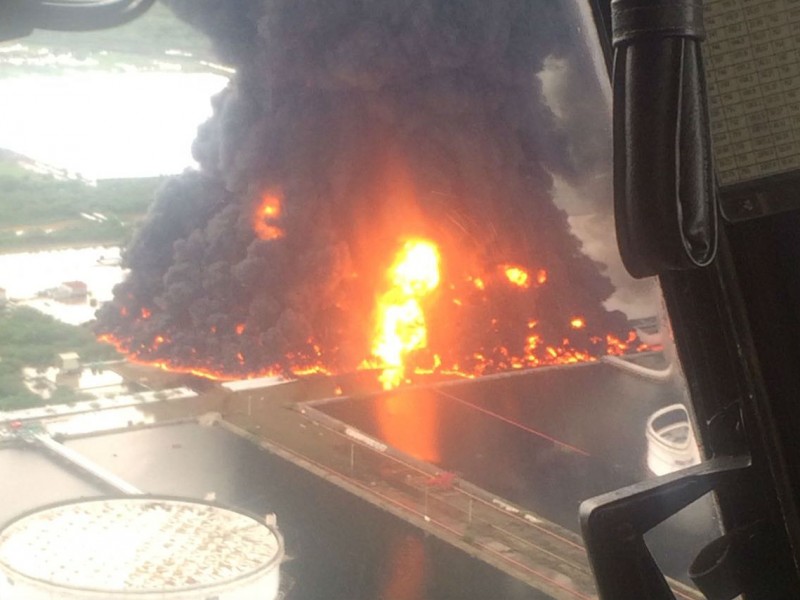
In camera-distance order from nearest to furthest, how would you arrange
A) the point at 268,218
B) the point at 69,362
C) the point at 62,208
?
the point at 62,208
the point at 69,362
the point at 268,218

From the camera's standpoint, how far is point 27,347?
283 centimetres

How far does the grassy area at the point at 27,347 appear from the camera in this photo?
2768 millimetres

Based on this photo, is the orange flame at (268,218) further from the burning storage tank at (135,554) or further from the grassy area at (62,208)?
the burning storage tank at (135,554)

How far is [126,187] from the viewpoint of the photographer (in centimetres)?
317

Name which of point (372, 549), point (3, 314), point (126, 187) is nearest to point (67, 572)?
point (3, 314)

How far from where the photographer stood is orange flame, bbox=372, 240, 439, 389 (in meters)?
4.11

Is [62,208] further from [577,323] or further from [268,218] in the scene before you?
[577,323]

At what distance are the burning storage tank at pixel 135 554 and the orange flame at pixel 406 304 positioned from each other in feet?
4.38

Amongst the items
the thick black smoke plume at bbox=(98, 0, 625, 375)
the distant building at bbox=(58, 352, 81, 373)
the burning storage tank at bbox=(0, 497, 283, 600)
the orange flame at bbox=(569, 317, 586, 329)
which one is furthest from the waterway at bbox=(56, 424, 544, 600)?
the orange flame at bbox=(569, 317, 586, 329)

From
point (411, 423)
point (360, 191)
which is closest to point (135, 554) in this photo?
point (411, 423)

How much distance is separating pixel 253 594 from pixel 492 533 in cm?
99

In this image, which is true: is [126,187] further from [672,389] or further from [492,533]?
[672,389]

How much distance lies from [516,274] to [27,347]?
221 cm

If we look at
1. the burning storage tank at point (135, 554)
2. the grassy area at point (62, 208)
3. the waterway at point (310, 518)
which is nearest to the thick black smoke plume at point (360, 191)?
the grassy area at point (62, 208)
